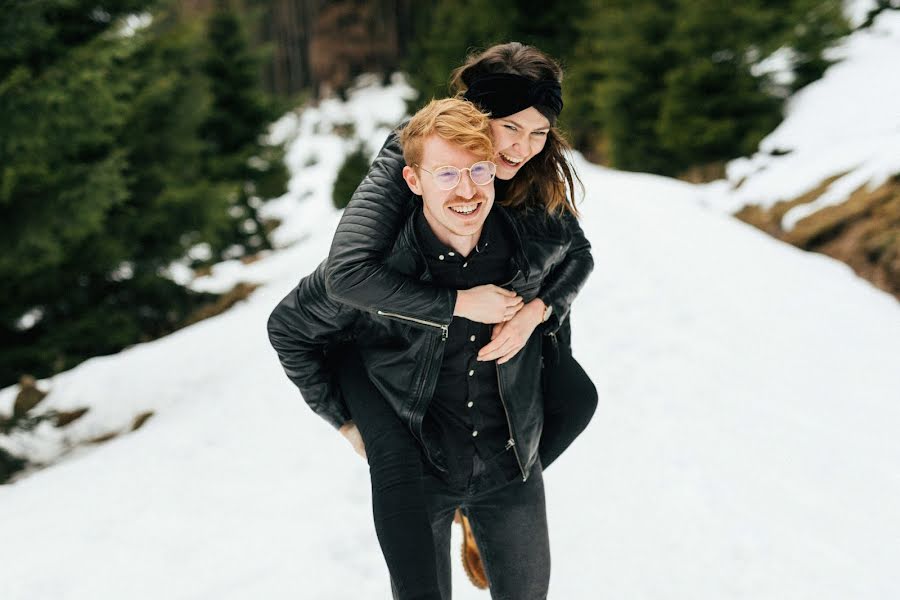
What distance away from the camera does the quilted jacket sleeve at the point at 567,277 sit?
206 centimetres

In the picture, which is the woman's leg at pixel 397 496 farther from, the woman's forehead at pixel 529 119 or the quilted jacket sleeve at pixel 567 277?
the woman's forehead at pixel 529 119

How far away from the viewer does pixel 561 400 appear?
2172 mm

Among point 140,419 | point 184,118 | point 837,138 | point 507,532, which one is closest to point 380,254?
point 507,532

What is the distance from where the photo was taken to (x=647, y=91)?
49.3 feet

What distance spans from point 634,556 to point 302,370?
219cm

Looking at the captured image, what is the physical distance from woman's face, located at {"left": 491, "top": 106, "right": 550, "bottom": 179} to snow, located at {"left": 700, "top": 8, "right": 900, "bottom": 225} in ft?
20.8

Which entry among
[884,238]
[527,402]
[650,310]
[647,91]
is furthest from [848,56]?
[527,402]

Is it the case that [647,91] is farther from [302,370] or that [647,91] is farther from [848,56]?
[302,370]

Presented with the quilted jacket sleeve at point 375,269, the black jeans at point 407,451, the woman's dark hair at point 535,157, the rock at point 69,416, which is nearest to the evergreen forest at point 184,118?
the woman's dark hair at point 535,157

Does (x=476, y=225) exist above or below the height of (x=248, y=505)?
above

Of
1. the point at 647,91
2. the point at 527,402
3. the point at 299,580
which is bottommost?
the point at 647,91

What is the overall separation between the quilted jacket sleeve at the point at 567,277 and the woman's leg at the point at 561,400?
0.47 ft

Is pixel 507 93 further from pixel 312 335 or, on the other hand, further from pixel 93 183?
pixel 93 183

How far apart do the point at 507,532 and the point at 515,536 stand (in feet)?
0.09
